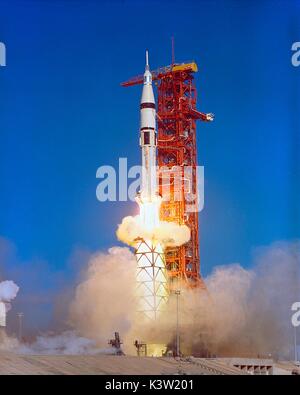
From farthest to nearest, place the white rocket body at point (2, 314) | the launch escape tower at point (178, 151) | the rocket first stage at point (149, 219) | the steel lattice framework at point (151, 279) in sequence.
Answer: the launch escape tower at point (178, 151)
the rocket first stage at point (149, 219)
the steel lattice framework at point (151, 279)
the white rocket body at point (2, 314)

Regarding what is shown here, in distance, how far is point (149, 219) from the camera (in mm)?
52156

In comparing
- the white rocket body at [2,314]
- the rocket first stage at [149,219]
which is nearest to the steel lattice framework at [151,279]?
the rocket first stage at [149,219]

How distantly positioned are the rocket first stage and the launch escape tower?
5.50 ft

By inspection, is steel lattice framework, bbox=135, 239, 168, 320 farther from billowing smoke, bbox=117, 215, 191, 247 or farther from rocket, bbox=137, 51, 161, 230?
rocket, bbox=137, 51, 161, 230

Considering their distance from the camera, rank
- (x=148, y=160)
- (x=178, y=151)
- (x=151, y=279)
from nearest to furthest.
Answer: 1. (x=151, y=279)
2. (x=148, y=160)
3. (x=178, y=151)

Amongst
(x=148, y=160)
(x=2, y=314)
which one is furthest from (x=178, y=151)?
(x=2, y=314)

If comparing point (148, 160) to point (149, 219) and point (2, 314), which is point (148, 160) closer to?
point (149, 219)

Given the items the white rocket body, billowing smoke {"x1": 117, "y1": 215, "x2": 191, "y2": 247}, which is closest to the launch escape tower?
billowing smoke {"x1": 117, "y1": 215, "x2": 191, "y2": 247}

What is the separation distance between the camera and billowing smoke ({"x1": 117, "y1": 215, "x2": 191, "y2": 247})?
171 feet

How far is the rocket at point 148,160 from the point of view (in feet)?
171

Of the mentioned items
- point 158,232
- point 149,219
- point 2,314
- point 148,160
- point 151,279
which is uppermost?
point 148,160

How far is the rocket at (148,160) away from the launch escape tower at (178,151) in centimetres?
151

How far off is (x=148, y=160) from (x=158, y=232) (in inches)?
157

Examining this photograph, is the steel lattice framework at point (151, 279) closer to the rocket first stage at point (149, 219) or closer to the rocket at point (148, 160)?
the rocket first stage at point (149, 219)
